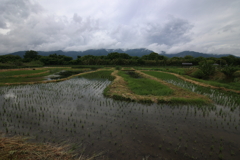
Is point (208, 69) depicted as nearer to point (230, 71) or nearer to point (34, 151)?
point (230, 71)

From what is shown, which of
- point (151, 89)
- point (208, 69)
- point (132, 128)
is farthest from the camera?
point (208, 69)

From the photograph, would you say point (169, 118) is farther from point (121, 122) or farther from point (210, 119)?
point (121, 122)

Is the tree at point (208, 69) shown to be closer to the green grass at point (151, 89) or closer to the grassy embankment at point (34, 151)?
the green grass at point (151, 89)

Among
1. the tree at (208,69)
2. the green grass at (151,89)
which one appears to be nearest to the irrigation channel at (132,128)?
the green grass at (151,89)

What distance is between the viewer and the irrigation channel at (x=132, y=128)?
4496 mm

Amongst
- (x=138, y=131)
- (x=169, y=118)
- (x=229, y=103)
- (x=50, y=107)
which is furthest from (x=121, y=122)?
(x=229, y=103)

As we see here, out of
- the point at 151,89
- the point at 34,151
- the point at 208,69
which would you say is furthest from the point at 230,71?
the point at 34,151

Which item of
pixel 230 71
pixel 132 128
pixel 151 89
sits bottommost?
pixel 132 128

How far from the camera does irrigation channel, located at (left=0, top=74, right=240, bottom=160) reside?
4.50 meters

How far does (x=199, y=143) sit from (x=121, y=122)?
3544mm

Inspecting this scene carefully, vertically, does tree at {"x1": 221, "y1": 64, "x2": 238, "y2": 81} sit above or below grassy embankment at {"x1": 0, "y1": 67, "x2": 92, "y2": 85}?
above

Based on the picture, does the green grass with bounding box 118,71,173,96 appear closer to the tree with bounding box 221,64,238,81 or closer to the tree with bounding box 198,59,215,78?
the tree with bounding box 221,64,238,81

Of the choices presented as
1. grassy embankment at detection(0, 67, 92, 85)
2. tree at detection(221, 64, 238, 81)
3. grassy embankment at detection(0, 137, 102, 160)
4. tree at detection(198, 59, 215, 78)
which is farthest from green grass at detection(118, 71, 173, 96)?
grassy embankment at detection(0, 67, 92, 85)

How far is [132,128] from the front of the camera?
19.5ft
